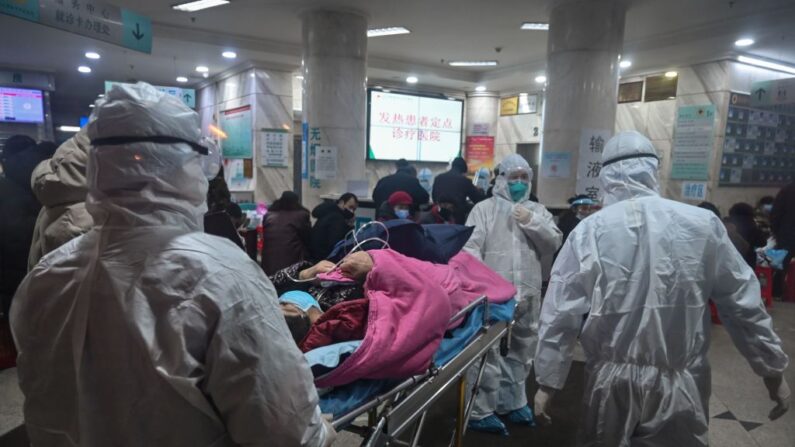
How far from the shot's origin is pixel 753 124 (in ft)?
22.8

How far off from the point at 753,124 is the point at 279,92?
7.46 meters

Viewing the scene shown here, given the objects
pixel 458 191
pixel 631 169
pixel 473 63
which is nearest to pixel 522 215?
pixel 631 169

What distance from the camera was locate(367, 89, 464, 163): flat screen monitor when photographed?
8.46 m

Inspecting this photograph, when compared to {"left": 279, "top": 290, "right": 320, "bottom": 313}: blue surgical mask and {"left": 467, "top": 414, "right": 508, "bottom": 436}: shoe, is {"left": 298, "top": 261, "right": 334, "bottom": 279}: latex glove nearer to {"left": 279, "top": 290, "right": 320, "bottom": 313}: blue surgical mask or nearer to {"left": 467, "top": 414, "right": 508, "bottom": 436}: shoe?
{"left": 279, "top": 290, "right": 320, "bottom": 313}: blue surgical mask

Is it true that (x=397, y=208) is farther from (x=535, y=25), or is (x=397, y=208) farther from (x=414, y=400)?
(x=535, y=25)

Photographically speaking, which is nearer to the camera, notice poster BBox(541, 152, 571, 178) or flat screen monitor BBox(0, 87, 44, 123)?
notice poster BBox(541, 152, 571, 178)

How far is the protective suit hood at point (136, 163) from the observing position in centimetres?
98

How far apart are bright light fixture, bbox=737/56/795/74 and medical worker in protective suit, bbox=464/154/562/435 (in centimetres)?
570

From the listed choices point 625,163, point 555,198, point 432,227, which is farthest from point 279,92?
point 625,163

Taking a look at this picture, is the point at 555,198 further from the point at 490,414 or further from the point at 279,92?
the point at 279,92

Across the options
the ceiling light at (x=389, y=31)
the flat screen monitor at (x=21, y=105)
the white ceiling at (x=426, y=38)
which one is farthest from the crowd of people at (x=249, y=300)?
the flat screen monitor at (x=21, y=105)

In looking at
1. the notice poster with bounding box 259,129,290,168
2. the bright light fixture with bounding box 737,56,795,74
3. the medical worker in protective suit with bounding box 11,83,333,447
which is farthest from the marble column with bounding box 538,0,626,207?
the notice poster with bounding box 259,129,290,168

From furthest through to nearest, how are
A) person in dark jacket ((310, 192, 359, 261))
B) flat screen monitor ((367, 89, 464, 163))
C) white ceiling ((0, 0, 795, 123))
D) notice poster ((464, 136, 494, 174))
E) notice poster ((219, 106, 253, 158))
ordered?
1. notice poster ((464, 136, 494, 174))
2. flat screen monitor ((367, 89, 464, 163))
3. notice poster ((219, 106, 253, 158))
4. white ceiling ((0, 0, 795, 123))
5. person in dark jacket ((310, 192, 359, 261))

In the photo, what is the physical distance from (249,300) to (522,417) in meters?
2.45
